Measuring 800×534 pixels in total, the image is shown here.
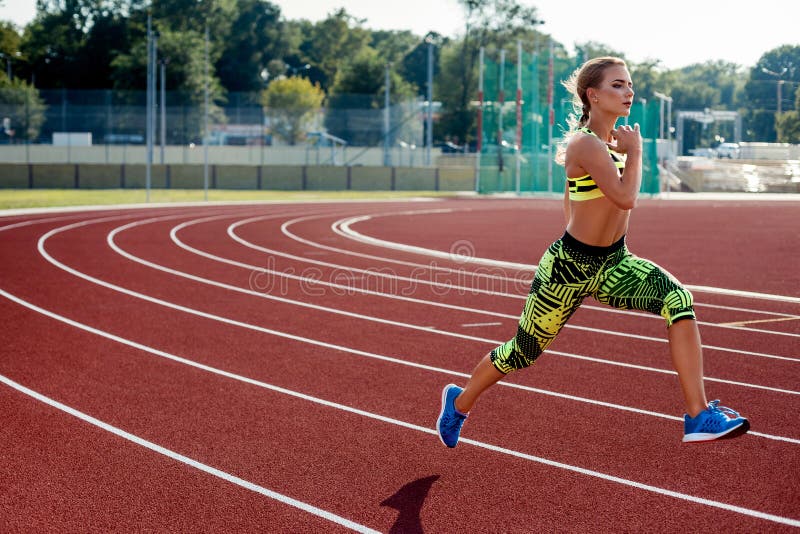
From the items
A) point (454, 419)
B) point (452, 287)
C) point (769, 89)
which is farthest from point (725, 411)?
point (769, 89)

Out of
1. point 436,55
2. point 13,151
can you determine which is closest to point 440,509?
point 13,151

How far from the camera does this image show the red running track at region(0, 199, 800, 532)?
4695mm

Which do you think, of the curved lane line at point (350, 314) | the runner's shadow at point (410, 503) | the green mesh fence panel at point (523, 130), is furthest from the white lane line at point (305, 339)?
the green mesh fence panel at point (523, 130)

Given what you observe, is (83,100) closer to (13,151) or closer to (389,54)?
(13,151)

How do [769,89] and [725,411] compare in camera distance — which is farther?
[769,89]

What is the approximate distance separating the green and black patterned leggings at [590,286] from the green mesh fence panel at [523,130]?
36.3 m

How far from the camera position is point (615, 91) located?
484cm

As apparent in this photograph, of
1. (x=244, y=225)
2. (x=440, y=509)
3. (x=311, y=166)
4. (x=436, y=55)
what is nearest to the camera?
(x=440, y=509)

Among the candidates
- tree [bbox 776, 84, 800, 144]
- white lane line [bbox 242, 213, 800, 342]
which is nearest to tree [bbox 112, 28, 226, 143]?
tree [bbox 776, 84, 800, 144]

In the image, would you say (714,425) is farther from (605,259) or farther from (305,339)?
(305,339)

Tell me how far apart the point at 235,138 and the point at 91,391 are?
175 feet

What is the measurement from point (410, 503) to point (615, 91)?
214 cm

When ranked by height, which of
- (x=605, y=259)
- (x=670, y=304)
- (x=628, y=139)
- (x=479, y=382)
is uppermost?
(x=628, y=139)

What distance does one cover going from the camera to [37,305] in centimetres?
1152
